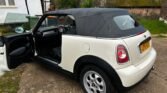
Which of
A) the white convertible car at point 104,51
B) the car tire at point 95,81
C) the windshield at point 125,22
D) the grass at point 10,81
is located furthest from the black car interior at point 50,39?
the windshield at point 125,22

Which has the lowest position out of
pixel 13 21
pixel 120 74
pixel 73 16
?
pixel 13 21

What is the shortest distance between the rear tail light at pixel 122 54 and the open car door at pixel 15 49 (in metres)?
2.40

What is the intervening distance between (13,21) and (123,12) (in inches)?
362

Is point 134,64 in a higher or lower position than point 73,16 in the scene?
lower

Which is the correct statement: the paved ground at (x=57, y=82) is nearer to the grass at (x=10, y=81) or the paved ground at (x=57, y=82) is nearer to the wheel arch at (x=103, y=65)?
the grass at (x=10, y=81)

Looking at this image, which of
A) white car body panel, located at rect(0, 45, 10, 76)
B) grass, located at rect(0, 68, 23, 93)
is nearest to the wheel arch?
grass, located at rect(0, 68, 23, 93)

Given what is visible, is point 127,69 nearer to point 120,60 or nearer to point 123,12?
point 120,60

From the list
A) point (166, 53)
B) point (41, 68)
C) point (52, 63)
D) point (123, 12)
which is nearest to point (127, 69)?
point (123, 12)

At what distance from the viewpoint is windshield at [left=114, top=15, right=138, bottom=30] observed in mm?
3216

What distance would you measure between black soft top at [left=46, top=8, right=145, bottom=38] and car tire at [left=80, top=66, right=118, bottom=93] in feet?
1.97

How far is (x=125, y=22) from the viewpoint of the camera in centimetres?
344

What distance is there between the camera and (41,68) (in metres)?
4.75

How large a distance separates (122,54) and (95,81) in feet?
2.38

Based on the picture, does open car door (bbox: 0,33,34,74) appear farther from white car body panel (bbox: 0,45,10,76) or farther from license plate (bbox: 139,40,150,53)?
license plate (bbox: 139,40,150,53)
